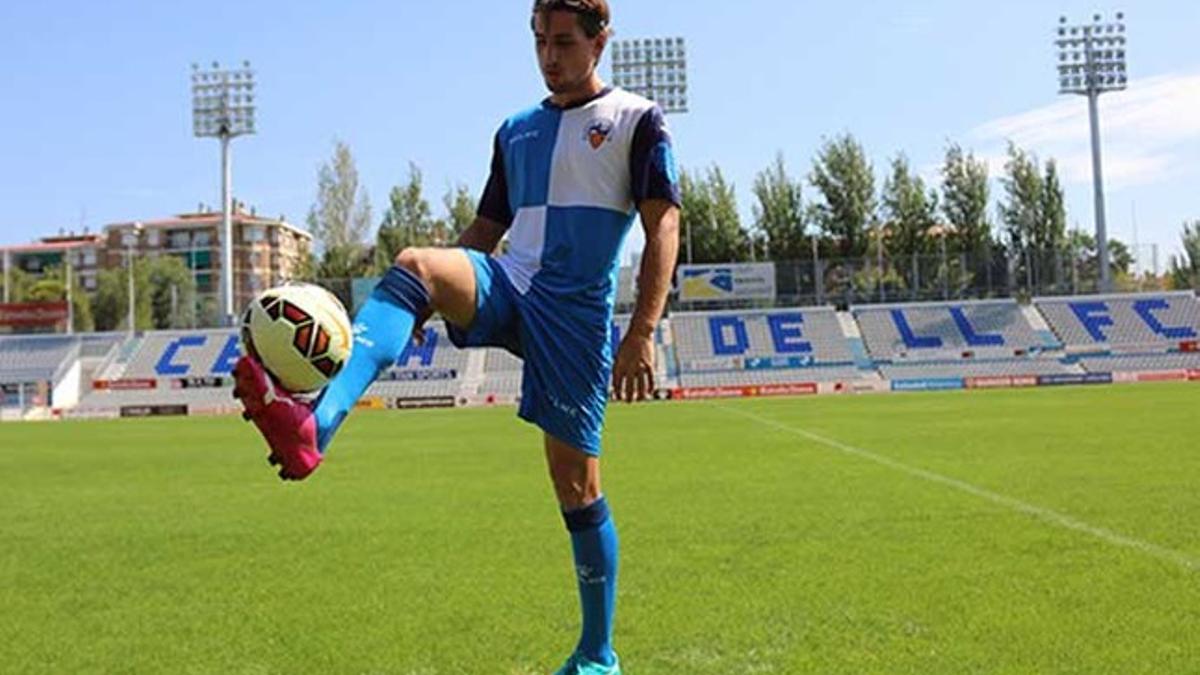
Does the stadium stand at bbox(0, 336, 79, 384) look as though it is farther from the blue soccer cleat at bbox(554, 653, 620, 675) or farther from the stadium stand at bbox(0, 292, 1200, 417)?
the blue soccer cleat at bbox(554, 653, 620, 675)

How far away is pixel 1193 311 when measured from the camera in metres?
47.2

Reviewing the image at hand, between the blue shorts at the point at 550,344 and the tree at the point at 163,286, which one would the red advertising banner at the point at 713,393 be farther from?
the tree at the point at 163,286

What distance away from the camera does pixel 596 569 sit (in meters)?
3.88

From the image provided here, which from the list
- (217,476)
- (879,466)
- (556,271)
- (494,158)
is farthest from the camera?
(217,476)

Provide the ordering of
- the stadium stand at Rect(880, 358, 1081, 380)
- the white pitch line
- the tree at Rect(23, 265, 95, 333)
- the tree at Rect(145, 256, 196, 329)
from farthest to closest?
the tree at Rect(145, 256, 196, 329), the tree at Rect(23, 265, 95, 333), the stadium stand at Rect(880, 358, 1081, 380), the white pitch line

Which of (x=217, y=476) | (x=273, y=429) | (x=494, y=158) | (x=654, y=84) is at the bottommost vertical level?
(x=217, y=476)

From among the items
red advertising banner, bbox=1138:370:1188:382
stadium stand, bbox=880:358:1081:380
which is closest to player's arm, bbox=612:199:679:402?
stadium stand, bbox=880:358:1081:380

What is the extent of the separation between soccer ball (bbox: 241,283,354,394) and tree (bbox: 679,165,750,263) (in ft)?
186

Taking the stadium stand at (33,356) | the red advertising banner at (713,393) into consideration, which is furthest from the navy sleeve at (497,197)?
the stadium stand at (33,356)

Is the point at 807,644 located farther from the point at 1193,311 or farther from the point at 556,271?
the point at 1193,311

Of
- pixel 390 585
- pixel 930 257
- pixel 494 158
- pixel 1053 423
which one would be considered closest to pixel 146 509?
pixel 390 585

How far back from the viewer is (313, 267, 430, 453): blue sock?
10.0ft

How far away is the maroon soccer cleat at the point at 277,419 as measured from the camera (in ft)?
9.25

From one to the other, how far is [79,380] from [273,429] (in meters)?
51.2
